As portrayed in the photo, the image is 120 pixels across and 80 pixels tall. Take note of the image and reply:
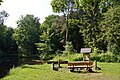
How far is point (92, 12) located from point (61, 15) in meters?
7.56

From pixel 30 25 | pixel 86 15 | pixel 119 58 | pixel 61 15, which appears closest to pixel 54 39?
pixel 61 15

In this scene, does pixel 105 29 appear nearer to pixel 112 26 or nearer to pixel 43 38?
pixel 112 26

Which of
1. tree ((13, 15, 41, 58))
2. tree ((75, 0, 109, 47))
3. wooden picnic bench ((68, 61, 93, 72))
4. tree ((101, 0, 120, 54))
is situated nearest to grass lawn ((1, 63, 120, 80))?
wooden picnic bench ((68, 61, 93, 72))

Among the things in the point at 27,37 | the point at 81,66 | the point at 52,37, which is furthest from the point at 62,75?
the point at 27,37

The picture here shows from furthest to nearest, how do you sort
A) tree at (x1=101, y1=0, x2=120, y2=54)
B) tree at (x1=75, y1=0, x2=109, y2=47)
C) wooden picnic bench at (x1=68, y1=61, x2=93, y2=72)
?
1. tree at (x1=75, y1=0, x2=109, y2=47)
2. tree at (x1=101, y1=0, x2=120, y2=54)
3. wooden picnic bench at (x1=68, y1=61, x2=93, y2=72)

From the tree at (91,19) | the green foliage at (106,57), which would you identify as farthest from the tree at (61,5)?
the green foliage at (106,57)

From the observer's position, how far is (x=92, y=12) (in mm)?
53969

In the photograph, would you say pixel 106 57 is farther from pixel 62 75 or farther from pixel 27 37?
pixel 27 37

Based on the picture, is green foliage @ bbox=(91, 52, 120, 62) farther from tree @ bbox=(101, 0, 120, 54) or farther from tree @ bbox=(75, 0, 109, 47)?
tree @ bbox=(75, 0, 109, 47)

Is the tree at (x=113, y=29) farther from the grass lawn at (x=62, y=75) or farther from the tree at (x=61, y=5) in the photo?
the grass lawn at (x=62, y=75)

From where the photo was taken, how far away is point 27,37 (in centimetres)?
6844

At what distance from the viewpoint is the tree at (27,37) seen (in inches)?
2660

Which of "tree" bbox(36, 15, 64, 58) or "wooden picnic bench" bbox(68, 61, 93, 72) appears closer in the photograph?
"wooden picnic bench" bbox(68, 61, 93, 72)

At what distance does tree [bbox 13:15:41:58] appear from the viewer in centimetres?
6756
